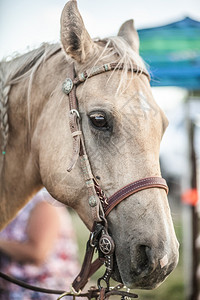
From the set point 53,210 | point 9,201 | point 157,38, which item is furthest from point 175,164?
point 9,201

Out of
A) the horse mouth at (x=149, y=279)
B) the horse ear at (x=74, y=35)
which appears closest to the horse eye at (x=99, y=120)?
the horse ear at (x=74, y=35)

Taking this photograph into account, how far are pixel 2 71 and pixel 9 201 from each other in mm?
907

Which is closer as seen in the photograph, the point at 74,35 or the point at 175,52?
the point at 74,35

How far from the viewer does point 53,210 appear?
3066 millimetres

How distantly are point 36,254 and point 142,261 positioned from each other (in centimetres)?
161

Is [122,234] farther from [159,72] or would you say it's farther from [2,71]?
[159,72]

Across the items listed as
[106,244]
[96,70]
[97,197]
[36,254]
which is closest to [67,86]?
[96,70]

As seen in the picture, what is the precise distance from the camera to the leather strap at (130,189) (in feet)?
5.24

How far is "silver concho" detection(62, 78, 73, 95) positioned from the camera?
1.90 meters

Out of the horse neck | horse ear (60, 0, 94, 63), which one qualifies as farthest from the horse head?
the horse neck

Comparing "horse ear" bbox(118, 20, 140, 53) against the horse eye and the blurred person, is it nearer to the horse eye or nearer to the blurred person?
the horse eye

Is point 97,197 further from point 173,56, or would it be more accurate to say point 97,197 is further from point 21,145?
point 173,56

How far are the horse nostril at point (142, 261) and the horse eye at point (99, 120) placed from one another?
65 centimetres

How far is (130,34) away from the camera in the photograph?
2404mm
